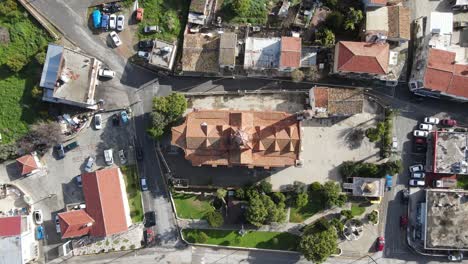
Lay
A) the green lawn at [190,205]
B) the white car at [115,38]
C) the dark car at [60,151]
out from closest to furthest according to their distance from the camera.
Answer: the white car at [115,38], the green lawn at [190,205], the dark car at [60,151]

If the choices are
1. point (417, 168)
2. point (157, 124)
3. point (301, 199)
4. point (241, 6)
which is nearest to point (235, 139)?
point (157, 124)

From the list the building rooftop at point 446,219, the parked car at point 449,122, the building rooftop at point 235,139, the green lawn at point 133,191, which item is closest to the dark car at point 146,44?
the building rooftop at point 235,139

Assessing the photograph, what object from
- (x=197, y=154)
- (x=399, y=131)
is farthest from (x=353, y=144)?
(x=197, y=154)

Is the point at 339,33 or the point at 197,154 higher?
the point at 339,33

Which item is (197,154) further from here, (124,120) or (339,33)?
(339,33)

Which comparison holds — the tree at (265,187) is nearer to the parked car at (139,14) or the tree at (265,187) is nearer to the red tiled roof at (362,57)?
the red tiled roof at (362,57)

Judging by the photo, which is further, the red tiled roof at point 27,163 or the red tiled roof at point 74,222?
the red tiled roof at point 27,163
